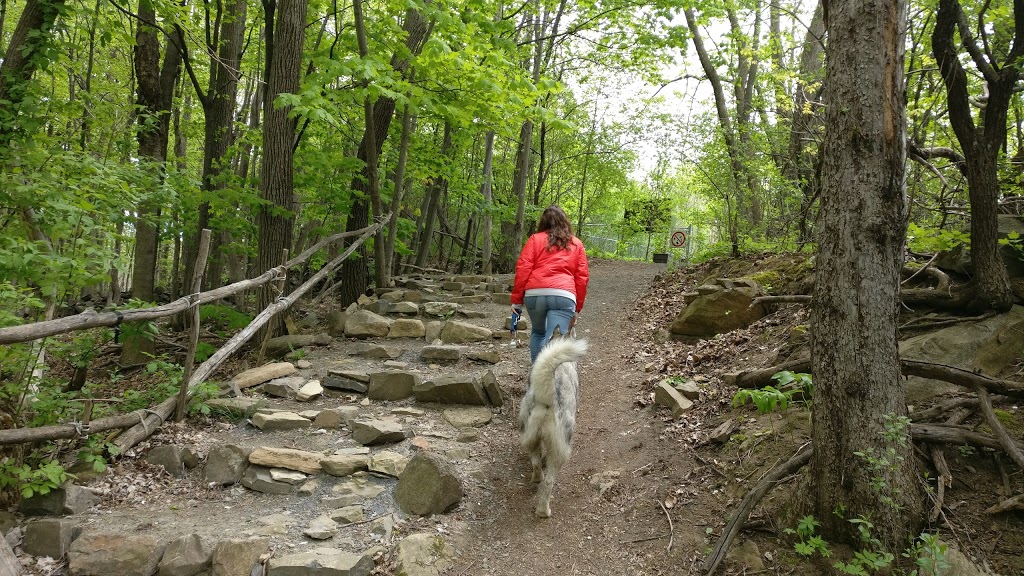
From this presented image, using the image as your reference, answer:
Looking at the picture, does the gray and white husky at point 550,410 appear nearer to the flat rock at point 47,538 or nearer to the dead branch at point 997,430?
the dead branch at point 997,430

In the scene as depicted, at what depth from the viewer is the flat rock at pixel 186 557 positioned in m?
3.16

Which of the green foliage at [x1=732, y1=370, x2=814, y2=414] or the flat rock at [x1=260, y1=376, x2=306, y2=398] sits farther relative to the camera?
the flat rock at [x1=260, y1=376, x2=306, y2=398]

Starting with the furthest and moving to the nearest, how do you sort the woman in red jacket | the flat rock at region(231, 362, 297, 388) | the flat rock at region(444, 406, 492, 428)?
the flat rock at region(231, 362, 297, 388) → the flat rock at region(444, 406, 492, 428) → the woman in red jacket

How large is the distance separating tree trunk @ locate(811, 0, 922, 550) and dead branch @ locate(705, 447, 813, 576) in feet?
1.21

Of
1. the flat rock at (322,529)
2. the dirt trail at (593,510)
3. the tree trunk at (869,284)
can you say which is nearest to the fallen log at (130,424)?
the flat rock at (322,529)

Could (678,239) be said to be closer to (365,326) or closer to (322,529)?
(365,326)

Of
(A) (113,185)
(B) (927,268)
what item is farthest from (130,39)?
(B) (927,268)

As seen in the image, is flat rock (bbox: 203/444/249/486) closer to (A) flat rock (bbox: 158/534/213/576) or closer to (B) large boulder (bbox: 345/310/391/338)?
(A) flat rock (bbox: 158/534/213/576)

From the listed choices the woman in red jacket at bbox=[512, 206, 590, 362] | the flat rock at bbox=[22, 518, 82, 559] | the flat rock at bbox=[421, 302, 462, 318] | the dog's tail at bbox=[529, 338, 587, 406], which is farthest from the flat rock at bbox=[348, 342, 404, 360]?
the flat rock at bbox=[22, 518, 82, 559]

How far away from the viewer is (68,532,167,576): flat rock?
3.13m

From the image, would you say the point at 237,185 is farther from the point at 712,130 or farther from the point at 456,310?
the point at 712,130

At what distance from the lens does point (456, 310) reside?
8.91 m

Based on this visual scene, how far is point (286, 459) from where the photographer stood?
13.9ft

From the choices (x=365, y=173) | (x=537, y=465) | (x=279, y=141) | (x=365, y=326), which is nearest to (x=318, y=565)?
(x=537, y=465)
